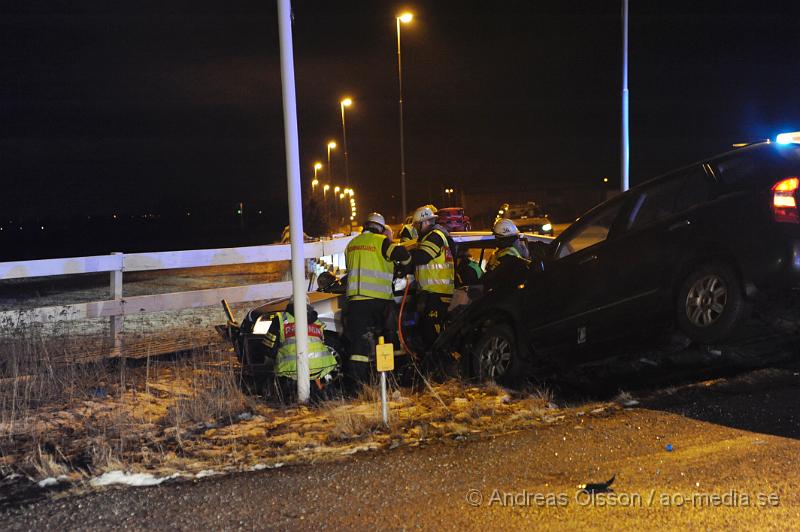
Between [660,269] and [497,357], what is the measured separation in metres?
1.83

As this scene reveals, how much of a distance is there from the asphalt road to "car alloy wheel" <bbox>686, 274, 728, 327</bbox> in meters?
0.72

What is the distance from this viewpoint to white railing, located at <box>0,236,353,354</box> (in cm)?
920

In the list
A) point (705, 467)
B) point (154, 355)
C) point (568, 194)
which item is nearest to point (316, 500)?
point (705, 467)

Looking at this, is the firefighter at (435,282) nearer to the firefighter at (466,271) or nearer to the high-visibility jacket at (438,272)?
the high-visibility jacket at (438,272)

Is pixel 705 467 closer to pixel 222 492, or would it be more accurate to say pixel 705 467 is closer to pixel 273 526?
pixel 273 526

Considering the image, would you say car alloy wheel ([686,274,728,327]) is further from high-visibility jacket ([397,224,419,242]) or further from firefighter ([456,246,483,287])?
high-visibility jacket ([397,224,419,242])

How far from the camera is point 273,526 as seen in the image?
3986 mm

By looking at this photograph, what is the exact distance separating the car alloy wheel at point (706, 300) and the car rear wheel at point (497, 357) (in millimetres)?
1702

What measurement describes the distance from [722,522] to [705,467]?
2.22 ft

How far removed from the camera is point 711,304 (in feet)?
18.4

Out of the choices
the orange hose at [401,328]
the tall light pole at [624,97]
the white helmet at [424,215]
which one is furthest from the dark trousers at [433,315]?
the tall light pole at [624,97]

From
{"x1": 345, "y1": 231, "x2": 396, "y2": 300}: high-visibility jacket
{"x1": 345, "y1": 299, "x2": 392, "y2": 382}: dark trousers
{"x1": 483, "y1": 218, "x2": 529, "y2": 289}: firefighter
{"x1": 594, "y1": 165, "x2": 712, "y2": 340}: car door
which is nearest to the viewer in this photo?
{"x1": 594, "y1": 165, "x2": 712, "y2": 340}: car door

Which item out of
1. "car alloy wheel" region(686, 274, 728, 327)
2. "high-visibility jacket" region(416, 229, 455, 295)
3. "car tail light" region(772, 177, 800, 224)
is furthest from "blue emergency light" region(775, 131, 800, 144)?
"high-visibility jacket" region(416, 229, 455, 295)

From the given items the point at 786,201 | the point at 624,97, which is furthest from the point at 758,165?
the point at 624,97
